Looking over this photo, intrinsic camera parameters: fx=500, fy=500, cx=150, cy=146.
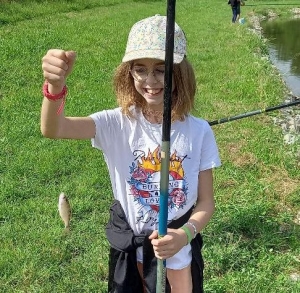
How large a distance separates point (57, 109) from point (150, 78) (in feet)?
1.43

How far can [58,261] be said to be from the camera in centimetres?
361

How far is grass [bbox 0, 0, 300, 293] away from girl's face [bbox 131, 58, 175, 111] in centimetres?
168

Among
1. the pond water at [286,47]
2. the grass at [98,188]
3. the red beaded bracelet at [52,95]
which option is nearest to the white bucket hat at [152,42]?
the red beaded bracelet at [52,95]

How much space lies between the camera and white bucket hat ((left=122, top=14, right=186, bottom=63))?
2.06 metres

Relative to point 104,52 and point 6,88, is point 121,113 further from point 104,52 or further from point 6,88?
point 104,52

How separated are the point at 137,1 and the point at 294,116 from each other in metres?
16.9

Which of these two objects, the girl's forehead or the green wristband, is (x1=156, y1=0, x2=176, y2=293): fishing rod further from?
the girl's forehead

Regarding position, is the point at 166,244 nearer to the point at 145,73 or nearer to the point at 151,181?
the point at 151,181

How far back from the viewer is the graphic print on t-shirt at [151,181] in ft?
7.37

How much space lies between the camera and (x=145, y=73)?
2.16 m

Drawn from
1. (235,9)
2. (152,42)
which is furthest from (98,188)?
(235,9)

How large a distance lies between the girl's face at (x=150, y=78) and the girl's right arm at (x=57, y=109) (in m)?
0.27

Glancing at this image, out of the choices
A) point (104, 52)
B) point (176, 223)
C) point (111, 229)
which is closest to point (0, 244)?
point (111, 229)

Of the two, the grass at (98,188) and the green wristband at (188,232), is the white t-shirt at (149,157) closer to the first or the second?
the green wristband at (188,232)
